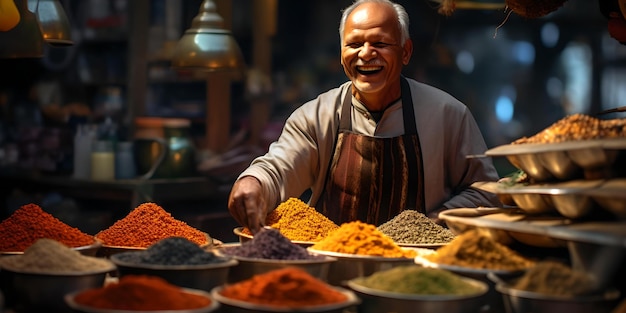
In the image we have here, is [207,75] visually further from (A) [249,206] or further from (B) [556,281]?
(B) [556,281]

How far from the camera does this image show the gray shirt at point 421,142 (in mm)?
3240

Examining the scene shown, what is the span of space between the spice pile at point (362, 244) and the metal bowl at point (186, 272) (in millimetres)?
335

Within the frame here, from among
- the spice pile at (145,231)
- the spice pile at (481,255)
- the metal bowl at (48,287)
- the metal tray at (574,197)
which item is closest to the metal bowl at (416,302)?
the spice pile at (481,255)

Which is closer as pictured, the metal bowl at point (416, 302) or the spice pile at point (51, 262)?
the metal bowl at point (416, 302)

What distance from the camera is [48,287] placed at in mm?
1808

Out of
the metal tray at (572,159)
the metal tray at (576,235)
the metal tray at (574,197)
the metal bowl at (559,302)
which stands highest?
the metal tray at (572,159)

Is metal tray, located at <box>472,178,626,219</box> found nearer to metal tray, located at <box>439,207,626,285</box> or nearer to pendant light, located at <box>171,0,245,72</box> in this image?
metal tray, located at <box>439,207,626,285</box>

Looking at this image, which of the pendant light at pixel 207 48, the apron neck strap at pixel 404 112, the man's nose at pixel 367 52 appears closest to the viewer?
the man's nose at pixel 367 52

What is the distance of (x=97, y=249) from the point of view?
89.0 inches

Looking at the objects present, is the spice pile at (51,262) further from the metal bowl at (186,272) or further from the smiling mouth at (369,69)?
the smiling mouth at (369,69)

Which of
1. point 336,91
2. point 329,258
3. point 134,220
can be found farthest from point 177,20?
point 329,258

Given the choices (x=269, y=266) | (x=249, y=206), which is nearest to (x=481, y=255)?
(x=269, y=266)

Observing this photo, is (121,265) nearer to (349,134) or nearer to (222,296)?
(222,296)

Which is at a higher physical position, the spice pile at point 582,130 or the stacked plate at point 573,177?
the spice pile at point 582,130
